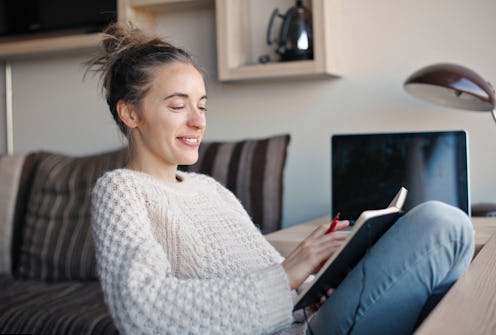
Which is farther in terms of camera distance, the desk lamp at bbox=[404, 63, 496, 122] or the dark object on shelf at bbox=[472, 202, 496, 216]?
the dark object on shelf at bbox=[472, 202, 496, 216]

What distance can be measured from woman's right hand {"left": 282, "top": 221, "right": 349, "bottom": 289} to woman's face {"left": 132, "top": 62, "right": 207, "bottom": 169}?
36cm

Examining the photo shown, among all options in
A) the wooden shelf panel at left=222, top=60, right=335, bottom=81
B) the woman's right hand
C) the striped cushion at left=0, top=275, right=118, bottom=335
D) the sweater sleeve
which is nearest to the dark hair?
the sweater sleeve

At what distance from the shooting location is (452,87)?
1.85 metres

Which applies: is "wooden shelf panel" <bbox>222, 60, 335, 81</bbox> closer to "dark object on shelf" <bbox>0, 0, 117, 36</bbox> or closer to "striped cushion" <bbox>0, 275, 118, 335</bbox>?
"dark object on shelf" <bbox>0, 0, 117, 36</bbox>

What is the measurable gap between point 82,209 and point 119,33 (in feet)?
3.52

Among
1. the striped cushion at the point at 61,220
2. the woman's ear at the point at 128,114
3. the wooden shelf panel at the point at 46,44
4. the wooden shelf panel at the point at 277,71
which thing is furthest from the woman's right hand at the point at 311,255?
the wooden shelf panel at the point at 46,44

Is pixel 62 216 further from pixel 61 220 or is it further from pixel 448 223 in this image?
pixel 448 223

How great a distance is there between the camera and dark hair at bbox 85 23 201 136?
1377mm

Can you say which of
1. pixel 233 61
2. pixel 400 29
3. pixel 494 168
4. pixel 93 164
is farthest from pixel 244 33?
pixel 494 168

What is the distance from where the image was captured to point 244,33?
97.1 inches

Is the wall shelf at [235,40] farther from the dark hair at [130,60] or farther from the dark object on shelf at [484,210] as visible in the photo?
the dark hair at [130,60]

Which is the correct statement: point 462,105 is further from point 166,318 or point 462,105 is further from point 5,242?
point 5,242

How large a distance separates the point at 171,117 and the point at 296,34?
104 cm

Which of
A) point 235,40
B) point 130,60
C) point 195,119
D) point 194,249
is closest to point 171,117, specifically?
point 195,119
